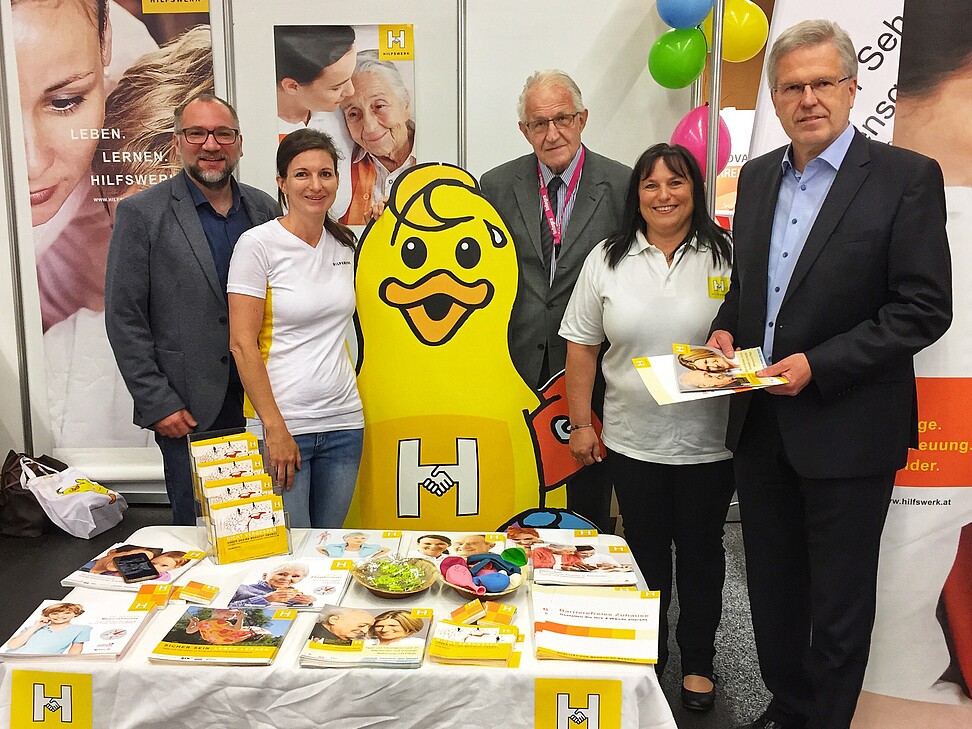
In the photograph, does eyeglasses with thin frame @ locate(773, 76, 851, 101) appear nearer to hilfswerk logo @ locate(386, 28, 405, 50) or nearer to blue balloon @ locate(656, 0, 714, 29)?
blue balloon @ locate(656, 0, 714, 29)

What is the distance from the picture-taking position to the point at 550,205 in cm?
235

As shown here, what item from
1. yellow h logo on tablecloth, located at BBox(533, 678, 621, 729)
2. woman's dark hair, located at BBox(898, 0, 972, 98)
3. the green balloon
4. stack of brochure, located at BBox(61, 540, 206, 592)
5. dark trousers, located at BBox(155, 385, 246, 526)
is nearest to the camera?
yellow h logo on tablecloth, located at BBox(533, 678, 621, 729)

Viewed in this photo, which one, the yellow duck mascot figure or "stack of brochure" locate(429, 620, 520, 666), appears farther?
the yellow duck mascot figure

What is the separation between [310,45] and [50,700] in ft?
9.30

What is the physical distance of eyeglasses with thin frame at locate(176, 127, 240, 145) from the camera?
7.35 feet

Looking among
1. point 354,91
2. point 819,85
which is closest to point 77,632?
point 819,85

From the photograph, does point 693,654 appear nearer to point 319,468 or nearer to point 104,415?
point 319,468

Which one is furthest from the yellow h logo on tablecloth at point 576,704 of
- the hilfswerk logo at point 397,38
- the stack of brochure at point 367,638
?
the hilfswerk logo at point 397,38

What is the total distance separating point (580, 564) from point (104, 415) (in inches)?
115

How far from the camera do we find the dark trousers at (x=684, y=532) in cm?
209

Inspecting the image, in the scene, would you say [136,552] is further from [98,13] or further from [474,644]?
[98,13]

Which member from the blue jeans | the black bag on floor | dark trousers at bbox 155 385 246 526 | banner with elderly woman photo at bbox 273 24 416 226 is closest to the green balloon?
banner with elderly woman photo at bbox 273 24 416 226

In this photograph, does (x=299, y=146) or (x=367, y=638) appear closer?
(x=367, y=638)

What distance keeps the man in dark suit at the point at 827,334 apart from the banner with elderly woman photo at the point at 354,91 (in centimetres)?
191
